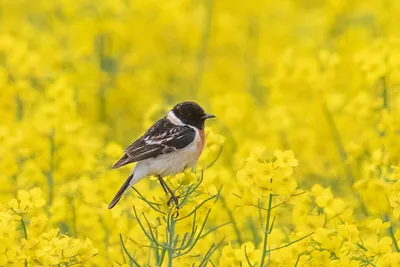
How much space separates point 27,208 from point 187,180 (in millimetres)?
645

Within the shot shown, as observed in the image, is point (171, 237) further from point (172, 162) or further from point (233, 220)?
point (233, 220)

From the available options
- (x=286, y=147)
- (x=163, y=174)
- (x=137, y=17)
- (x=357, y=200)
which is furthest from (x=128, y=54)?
(x=163, y=174)

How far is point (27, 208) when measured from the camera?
3.95 meters

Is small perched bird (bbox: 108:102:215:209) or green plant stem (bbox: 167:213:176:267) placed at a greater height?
small perched bird (bbox: 108:102:215:209)

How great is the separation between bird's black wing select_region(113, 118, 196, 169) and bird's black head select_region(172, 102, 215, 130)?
136mm

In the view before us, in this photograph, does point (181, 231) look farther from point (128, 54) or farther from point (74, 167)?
point (128, 54)

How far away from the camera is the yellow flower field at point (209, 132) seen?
12.7ft

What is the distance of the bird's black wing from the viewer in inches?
172

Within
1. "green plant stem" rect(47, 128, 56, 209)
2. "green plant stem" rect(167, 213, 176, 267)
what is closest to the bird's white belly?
"green plant stem" rect(167, 213, 176, 267)

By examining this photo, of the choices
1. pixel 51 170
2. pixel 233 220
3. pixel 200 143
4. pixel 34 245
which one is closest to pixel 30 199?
pixel 34 245

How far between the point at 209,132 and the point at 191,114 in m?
0.34

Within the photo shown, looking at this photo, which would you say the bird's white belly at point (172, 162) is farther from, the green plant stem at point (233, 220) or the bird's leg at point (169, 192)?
the green plant stem at point (233, 220)

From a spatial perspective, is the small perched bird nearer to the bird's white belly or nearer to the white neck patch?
the bird's white belly

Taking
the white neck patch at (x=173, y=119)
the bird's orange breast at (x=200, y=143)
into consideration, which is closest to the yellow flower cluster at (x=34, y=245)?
the bird's orange breast at (x=200, y=143)
